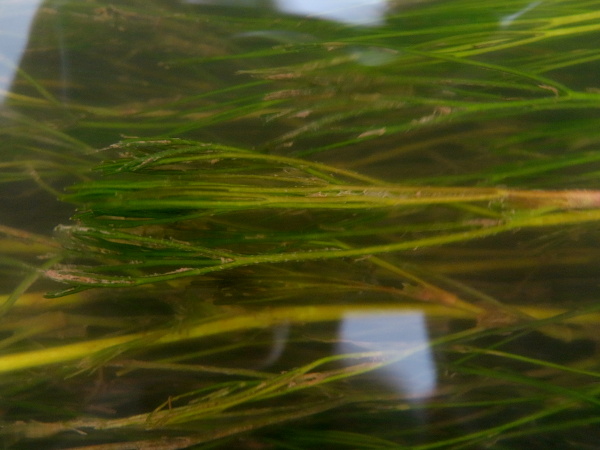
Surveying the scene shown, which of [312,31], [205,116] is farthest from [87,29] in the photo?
[312,31]

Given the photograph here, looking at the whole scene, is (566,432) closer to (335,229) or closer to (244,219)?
(335,229)

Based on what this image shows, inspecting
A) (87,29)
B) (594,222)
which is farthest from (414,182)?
(87,29)

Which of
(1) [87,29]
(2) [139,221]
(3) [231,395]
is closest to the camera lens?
(2) [139,221]

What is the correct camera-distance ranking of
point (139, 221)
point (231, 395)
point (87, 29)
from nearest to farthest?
point (139, 221) < point (231, 395) < point (87, 29)

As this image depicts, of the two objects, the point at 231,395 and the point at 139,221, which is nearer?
the point at 139,221

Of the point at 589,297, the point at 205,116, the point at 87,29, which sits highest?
the point at 87,29

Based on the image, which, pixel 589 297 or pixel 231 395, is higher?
pixel 589 297

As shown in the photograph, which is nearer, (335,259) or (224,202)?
(224,202)
